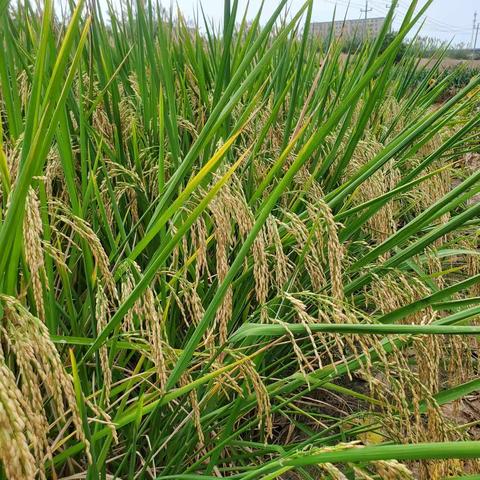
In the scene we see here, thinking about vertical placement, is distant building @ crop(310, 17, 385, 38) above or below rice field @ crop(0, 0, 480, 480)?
above

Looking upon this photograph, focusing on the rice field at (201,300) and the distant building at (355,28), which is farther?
the distant building at (355,28)

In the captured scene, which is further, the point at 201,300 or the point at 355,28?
the point at 355,28

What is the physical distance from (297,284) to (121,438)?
0.74 metres

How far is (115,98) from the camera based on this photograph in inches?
63.8

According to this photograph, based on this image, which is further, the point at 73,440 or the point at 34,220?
the point at 73,440

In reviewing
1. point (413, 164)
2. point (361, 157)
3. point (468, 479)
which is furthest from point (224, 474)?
point (413, 164)

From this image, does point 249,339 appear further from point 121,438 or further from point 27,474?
point 27,474

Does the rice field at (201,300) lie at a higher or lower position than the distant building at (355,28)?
lower

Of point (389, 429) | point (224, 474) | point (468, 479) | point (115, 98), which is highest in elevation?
point (115, 98)

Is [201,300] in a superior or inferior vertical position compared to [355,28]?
inferior

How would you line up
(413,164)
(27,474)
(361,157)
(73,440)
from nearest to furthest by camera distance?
(27,474), (73,440), (361,157), (413,164)

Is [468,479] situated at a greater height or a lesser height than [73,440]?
greater

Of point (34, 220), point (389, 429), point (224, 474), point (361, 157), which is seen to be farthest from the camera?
point (361, 157)

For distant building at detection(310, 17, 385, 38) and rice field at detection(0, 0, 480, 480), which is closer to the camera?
rice field at detection(0, 0, 480, 480)
